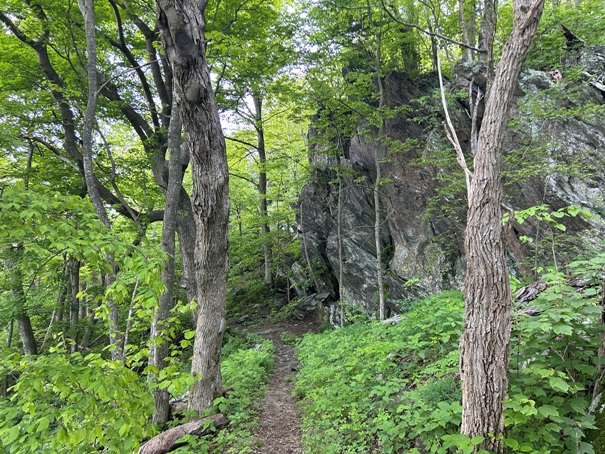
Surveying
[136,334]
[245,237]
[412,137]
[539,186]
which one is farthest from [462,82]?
[136,334]

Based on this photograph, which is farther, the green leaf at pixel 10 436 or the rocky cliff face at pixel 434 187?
the rocky cliff face at pixel 434 187

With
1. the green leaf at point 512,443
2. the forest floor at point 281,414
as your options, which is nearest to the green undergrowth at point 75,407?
the green leaf at point 512,443

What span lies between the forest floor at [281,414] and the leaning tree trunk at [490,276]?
10.2ft

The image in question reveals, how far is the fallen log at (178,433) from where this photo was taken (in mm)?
4496

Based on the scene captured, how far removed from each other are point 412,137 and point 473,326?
8448mm

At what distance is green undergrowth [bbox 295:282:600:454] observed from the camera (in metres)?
2.52

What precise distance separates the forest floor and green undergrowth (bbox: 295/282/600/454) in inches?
11.6

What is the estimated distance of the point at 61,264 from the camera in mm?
11492

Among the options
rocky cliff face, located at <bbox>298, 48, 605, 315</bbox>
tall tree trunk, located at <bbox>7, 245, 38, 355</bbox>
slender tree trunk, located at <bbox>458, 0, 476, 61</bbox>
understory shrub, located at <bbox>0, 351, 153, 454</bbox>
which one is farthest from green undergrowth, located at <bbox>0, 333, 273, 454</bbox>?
slender tree trunk, located at <bbox>458, 0, 476, 61</bbox>

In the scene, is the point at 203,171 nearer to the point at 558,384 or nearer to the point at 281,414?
the point at 558,384

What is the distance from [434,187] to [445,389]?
23.1 feet

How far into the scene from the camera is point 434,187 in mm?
9500

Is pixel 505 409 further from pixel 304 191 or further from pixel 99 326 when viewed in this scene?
pixel 99 326

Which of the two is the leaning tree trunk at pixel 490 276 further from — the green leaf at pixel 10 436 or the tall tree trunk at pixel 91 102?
the tall tree trunk at pixel 91 102
